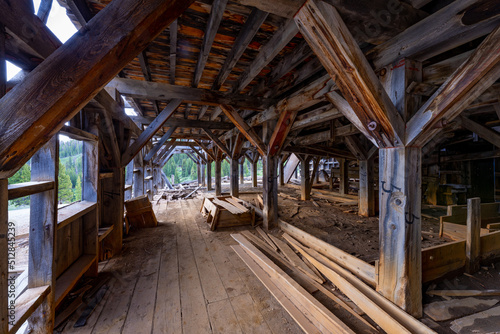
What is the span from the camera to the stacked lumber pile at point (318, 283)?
185cm

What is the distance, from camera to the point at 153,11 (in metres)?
1.09

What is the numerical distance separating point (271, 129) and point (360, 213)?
14.4 ft

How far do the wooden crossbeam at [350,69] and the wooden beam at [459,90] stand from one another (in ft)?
0.52

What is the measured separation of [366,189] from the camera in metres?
6.08

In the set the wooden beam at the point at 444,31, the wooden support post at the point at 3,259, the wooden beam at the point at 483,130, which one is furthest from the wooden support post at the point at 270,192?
the wooden support post at the point at 3,259

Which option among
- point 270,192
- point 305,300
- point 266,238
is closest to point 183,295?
point 305,300

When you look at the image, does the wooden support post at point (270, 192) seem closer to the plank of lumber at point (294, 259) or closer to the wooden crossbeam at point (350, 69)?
the plank of lumber at point (294, 259)

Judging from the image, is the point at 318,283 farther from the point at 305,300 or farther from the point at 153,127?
the point at 153,127

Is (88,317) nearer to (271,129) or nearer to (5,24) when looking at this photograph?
(5,24)

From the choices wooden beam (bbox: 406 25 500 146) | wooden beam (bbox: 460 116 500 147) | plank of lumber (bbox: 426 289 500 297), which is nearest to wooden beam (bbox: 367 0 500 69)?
wooden beam (bbox: 406 25 500 146)

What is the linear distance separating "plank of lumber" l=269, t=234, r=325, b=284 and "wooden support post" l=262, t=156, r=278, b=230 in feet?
2.62

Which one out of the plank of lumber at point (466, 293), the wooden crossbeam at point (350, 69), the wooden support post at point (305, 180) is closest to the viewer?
the wooden crossbeam at point (350, 69)

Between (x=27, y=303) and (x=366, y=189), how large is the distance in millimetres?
7232

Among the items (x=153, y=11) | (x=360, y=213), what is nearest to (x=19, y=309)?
(x=153, y=11)
